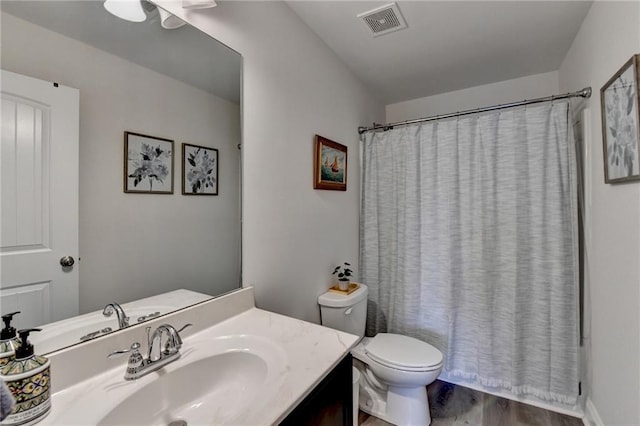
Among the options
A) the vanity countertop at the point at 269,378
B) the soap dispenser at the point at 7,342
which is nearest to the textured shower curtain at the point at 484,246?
the vanity countertop at the point at 269,378

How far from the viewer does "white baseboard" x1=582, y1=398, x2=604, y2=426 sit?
1.45 meters

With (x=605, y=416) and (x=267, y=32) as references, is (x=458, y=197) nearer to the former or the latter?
(x=605, y=416)

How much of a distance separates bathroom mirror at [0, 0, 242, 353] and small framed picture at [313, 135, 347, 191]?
2.01 feet

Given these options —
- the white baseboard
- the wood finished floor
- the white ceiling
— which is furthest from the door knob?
the white baseboard

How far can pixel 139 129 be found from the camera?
0.92 m

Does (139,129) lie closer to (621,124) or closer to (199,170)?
(199,170)

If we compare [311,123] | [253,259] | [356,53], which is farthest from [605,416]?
[356,53]

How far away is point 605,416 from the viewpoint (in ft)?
4.52

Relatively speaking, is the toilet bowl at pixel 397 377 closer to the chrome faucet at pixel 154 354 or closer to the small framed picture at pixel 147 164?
the chrome faucet at pixel 154 354

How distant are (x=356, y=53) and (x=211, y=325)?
1883 mm

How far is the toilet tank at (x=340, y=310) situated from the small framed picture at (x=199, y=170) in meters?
0.97

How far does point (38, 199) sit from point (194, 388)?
2.16 ft

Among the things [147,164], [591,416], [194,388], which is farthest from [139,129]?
[591,416]

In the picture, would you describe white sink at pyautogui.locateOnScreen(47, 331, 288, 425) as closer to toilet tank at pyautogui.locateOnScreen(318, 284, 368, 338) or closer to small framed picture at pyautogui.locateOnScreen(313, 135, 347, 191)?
toilet tank at pyautogui.locateOnScreen(318, 284, 368, 338)
